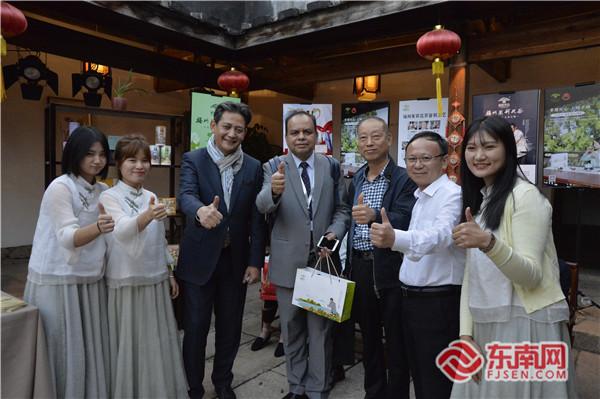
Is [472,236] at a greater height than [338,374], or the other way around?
[472,236]

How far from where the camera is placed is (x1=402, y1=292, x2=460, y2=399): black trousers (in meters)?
2.17

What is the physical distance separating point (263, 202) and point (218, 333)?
1083 mm

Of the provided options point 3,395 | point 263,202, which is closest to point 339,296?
point 263,202

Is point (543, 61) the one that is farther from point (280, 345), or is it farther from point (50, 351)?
point (50, 351)

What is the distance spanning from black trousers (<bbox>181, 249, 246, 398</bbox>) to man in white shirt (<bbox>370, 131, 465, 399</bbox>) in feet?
4.30

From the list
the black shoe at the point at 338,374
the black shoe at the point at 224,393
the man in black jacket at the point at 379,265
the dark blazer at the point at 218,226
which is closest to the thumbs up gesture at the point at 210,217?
the dark blazer at the point at 218,226

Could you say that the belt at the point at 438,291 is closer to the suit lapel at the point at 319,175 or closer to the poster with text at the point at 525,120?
the suit lapel at the point at 319,175

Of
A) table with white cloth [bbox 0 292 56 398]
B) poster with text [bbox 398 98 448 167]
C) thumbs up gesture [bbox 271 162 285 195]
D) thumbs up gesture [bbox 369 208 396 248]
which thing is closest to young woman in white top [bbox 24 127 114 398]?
table with white cloth [bbox 0 292 56 398]

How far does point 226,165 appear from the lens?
9.81 ft

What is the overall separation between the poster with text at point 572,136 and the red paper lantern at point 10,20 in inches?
210

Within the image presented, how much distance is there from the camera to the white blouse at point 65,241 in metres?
2.38

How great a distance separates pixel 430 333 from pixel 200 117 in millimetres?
4257

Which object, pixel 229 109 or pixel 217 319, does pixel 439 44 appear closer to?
pixel 229 109

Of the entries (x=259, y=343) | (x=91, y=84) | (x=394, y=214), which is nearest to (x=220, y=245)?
(x=394, y=214)
